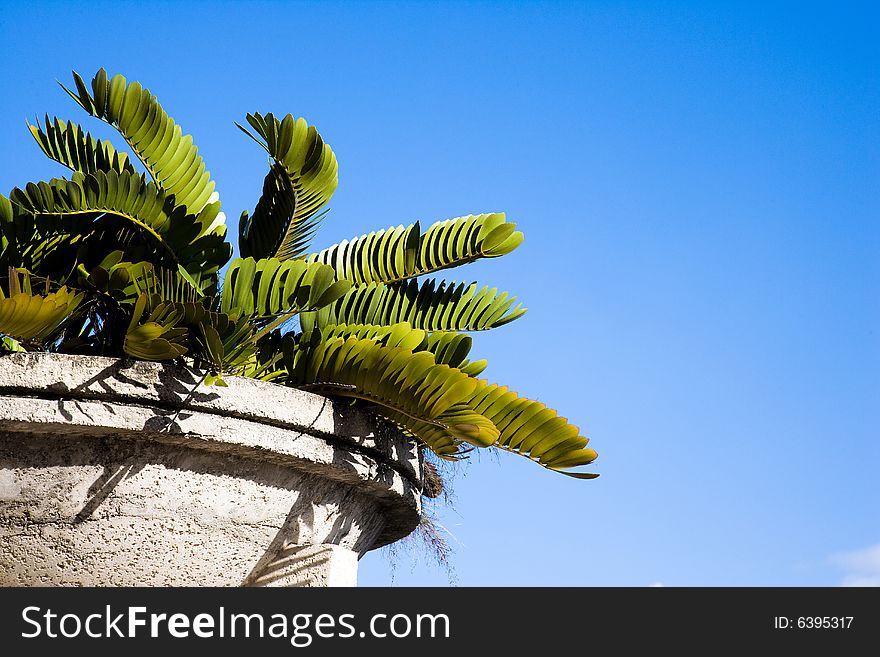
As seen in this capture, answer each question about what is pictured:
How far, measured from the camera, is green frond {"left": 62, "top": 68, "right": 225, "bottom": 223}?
3201 mm

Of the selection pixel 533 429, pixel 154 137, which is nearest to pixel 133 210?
pixel 154 137

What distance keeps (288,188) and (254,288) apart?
→ 1.55 ft

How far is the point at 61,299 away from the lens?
2830 mm

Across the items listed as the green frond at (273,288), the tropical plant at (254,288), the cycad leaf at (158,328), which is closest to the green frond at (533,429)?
the tropical plant at (254,288)

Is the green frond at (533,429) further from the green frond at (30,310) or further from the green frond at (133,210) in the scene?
the green frond at (30,310)

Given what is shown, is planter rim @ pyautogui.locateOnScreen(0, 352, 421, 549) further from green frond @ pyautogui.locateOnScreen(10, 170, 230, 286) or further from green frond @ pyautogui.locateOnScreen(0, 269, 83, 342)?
green frond @ pyautogui.locateOnScreen(10, 170, 230, 286)

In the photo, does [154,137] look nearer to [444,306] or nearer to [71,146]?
[71,146]

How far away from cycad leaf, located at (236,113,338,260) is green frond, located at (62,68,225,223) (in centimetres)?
19

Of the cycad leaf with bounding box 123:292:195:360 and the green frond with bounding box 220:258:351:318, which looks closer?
the cycad leaf with bounding box 123:292:195:360

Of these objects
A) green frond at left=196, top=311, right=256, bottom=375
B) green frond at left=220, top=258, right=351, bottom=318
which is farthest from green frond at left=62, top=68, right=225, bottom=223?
green frond at left=196, top=311, right=256, bottom=375

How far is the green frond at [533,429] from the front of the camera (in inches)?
121

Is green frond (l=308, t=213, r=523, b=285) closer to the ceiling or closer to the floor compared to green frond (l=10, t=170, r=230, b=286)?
closer to the ceiling
